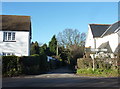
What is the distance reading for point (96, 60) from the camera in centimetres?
2598

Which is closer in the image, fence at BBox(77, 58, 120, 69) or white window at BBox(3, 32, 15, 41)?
fence at BBox(77, 58, 120, 69)

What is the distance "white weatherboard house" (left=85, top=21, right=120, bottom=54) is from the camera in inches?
1455

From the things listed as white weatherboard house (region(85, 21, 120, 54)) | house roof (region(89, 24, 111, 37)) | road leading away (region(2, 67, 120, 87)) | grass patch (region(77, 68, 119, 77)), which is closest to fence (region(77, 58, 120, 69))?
grass patch (region(77, 68, 119, 77))

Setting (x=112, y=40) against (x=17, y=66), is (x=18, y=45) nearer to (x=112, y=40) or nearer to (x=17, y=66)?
(x=17, y=66)

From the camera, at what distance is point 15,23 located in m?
30.3

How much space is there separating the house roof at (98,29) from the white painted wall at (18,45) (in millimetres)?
19153

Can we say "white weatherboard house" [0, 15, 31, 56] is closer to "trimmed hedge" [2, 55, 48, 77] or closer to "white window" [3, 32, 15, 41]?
"white window" [3, 32, 15, 41]

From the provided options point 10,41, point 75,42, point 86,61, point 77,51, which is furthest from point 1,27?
point 75,42

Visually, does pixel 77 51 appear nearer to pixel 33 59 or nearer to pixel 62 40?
pixel 62 40

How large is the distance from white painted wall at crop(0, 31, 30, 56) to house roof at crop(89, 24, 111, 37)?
1915 cm

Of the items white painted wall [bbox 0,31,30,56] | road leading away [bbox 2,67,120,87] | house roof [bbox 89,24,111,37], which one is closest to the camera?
road leading away [bbox 2,67,120,87]

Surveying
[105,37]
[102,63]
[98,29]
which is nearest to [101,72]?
[102,63]

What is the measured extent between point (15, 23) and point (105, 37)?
1928 cm

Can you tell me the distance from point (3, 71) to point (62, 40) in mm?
35508
